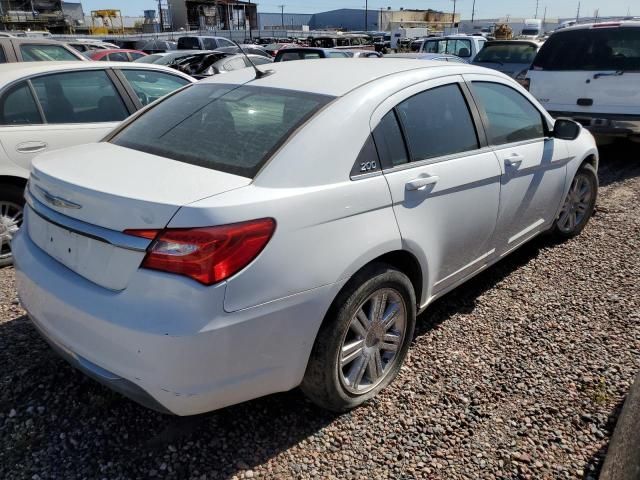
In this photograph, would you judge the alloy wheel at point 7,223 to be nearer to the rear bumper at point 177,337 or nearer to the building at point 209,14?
the rear bumper at point 177,337

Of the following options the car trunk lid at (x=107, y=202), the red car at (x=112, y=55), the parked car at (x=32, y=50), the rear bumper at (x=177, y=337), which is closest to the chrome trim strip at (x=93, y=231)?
the car trunk lid at (x=107, y=202)

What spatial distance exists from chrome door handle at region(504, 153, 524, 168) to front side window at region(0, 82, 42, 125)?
Result: 3610mm

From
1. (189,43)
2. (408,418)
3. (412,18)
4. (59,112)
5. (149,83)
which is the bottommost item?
(408,418)

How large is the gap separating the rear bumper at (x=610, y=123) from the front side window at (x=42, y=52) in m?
6.97

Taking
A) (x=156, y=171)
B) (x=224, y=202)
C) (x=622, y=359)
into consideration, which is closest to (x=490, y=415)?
(x=622, y=359)

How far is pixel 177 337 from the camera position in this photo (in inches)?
76.9

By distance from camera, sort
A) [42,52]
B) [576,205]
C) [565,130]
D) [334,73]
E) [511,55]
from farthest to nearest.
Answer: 1. [511,55]
2. [42,52]
3. [576,205]
4. [565,130]
5. [334,73]

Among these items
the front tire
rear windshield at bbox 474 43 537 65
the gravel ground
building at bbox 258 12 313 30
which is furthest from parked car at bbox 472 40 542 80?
building at bbox 258 12 313 30

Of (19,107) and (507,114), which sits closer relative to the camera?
(507,114)

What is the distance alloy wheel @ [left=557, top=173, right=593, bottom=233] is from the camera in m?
4.69

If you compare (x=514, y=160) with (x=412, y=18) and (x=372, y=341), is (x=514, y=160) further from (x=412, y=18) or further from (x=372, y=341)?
Result: (x=412, y=18)

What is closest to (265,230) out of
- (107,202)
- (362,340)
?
(107,202)

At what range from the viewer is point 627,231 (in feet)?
16.9

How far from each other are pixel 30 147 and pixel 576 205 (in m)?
4.61
